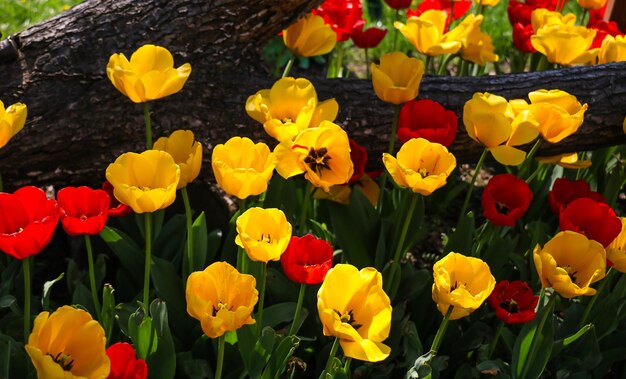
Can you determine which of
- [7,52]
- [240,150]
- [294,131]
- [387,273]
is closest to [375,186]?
[387,273]

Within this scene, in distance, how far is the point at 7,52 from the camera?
2.07 metres

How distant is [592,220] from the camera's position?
174 cm

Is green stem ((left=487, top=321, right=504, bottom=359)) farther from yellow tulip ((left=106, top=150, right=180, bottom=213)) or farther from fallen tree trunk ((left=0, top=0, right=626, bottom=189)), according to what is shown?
yellow tulip ((left=106, top=150, right=180, bottom=213))

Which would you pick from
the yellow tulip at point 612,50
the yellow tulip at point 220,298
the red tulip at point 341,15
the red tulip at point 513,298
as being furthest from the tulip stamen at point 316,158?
the yellow tulip at point 612,50

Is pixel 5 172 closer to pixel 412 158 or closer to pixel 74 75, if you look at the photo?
pixel 74 75

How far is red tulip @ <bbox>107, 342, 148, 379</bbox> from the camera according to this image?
130 centimetres

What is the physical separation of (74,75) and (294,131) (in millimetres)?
716

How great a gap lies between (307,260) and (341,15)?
1.24 m

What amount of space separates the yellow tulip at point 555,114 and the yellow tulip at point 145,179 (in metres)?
0.82

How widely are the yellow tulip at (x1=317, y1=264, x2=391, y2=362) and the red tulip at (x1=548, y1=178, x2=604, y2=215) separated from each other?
2.59ft

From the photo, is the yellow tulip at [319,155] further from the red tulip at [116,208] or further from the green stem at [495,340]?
the green stem at [495,340]

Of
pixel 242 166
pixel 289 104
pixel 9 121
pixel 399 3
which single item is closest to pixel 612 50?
pixel 399 3

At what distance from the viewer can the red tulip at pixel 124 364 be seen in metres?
1.30

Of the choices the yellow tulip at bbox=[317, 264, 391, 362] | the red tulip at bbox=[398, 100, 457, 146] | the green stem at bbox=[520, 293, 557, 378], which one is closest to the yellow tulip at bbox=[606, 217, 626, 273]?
the green stem at bbox=[520, 293, 557, 378]
